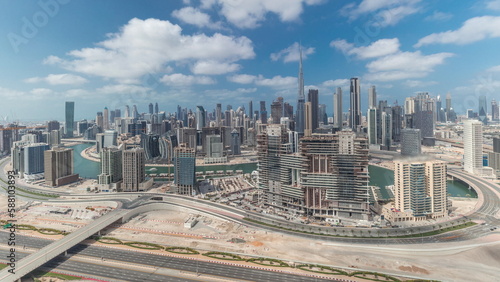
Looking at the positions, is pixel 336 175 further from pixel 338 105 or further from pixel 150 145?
pixel 338 105

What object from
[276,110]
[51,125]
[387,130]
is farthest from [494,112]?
[51,125]

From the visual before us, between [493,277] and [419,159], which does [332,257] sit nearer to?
[493,277]

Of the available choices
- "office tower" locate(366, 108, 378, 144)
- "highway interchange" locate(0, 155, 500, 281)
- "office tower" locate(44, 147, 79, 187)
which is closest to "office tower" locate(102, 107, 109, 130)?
"office tower" locate(44, 147, 79, 187)

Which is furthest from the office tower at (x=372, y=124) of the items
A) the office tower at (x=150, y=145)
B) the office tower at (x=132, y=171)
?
the office tower at (x=132, y=171)

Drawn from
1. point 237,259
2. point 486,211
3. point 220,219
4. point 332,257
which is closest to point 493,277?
point 332,257

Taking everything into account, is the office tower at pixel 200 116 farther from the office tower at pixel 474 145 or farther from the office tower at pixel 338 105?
the office tower at pixel 474 145

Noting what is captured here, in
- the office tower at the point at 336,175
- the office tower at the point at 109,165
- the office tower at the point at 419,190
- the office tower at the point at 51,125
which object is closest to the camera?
the office tower at the point at 419,190
